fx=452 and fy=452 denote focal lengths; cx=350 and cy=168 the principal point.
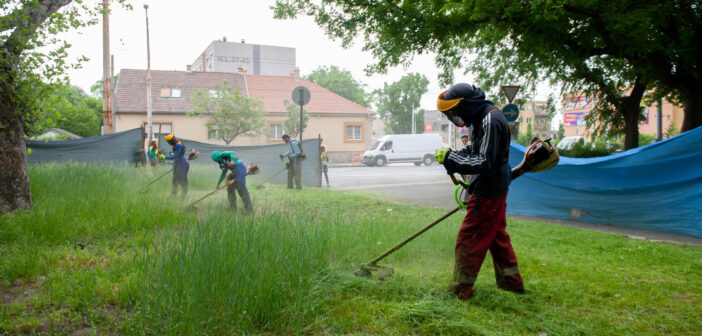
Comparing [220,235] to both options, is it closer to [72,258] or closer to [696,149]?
[72,258]

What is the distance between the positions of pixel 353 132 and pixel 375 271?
34.7m

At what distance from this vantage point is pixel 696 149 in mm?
6410

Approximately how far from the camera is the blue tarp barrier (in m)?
6.51

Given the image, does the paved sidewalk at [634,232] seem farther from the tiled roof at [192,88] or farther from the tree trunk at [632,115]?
the tiled roof at [192,88]

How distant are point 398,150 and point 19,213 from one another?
84.7 ft

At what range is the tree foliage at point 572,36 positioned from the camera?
8562 millimetres

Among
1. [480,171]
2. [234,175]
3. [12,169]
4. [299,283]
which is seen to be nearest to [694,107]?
[480,171]

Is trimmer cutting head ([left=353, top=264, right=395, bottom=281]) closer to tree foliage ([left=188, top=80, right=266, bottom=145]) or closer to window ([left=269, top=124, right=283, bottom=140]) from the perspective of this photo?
tree foliage ([left=188, top=80, right=266, bottom=145])

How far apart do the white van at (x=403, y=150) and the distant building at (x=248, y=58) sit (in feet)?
111

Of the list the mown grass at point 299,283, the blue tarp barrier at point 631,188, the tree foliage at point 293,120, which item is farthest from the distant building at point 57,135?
the blue tarp barrier at point 631,188

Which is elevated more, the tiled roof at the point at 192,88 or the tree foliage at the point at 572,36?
the tiled roof at the point at 192,88

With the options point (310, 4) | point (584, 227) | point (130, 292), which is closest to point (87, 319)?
point (130, 292)

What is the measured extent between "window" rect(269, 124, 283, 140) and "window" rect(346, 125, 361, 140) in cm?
569

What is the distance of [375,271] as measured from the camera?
4.11 meters
